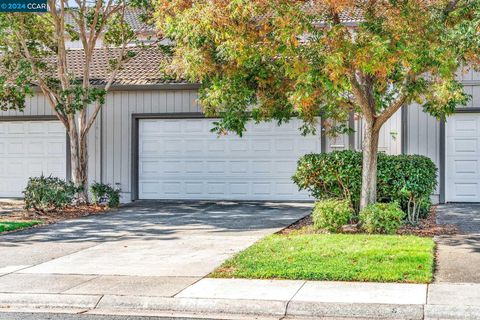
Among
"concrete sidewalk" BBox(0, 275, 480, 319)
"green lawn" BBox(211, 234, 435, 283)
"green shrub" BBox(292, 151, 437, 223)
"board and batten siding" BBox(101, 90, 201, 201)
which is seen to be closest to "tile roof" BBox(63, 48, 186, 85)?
"board and batten siding" BBox(101, 90, 201, 201)

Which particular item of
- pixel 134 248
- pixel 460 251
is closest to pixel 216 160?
pixel 134 248

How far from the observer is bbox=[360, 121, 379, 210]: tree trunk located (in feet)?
42.2

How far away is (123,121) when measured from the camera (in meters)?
20.1

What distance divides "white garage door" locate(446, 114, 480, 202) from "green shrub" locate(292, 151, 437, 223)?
4450 millimetres

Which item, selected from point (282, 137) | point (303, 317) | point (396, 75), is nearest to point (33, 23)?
point (282, 137)

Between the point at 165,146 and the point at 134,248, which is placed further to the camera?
the point at 165,146

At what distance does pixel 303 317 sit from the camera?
7.34 metres

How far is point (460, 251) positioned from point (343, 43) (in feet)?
11.6

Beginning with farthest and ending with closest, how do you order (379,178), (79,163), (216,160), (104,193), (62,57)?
(216,160) → (104,193) → (79,163) → (62,57) → (379,178)

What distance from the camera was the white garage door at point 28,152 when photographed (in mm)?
20719

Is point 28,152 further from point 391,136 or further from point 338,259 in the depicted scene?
point 338,259

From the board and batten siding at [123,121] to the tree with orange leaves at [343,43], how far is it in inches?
277

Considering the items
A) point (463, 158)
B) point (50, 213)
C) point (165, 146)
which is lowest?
point (50, 213)

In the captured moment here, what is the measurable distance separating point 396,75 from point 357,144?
681 cm
